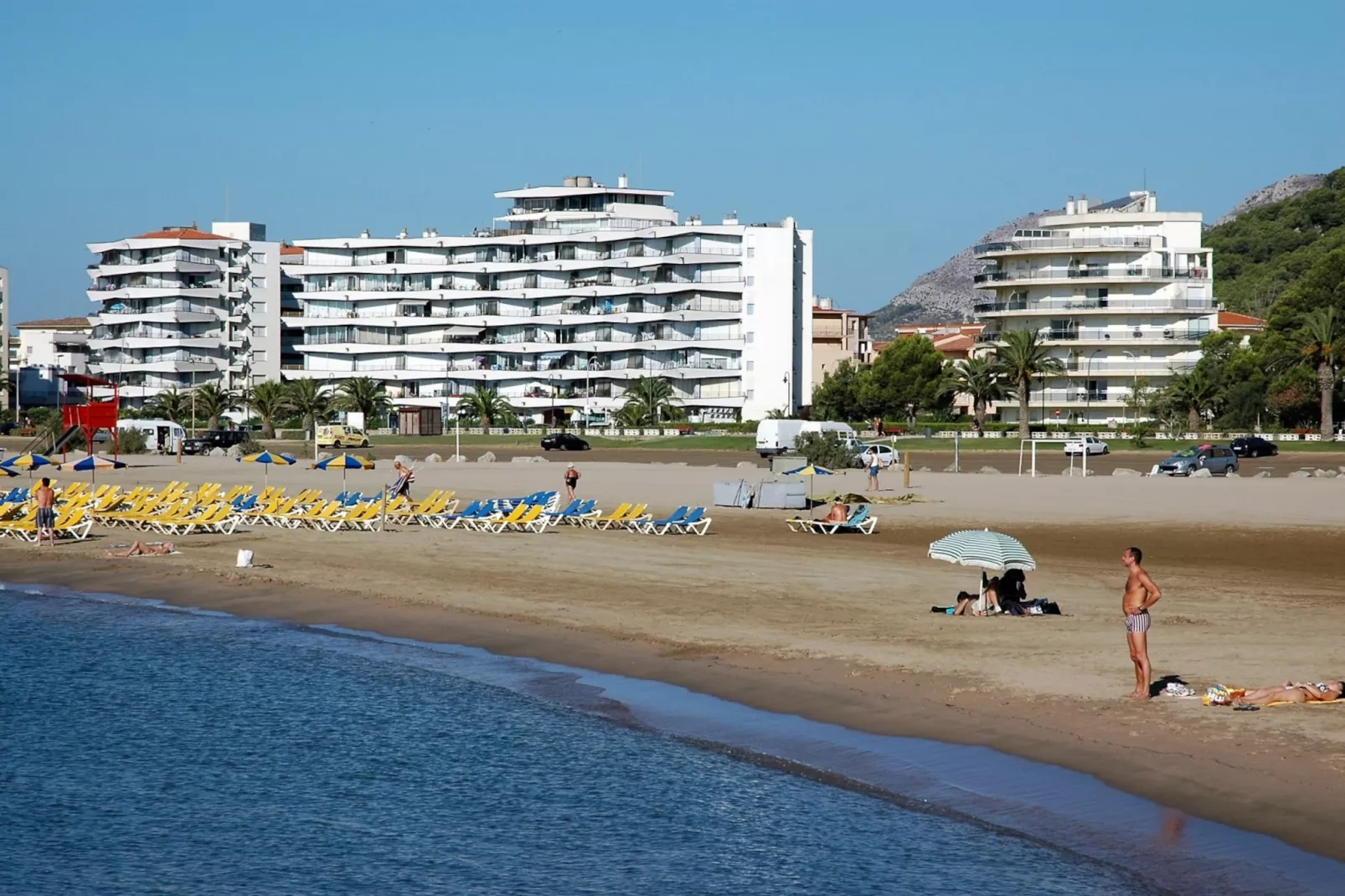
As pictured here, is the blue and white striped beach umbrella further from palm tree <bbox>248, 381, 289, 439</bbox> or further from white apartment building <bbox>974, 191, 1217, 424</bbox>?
palm tree <bbox>248, 381, 289, 439</bbox>

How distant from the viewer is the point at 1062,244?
97562 millimetres

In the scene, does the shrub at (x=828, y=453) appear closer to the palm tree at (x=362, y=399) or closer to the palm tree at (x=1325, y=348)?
the palm tree at (x=1325, y=348)

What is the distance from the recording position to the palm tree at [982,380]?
86.9 m

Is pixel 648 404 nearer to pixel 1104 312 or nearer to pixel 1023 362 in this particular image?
pixel 1023 362

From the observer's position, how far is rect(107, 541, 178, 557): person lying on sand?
99.6 feet

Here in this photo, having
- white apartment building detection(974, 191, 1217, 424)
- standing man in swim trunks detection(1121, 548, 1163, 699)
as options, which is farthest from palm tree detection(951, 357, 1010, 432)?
standing man in swim trunks detection(1121, 548, 1163, 699)

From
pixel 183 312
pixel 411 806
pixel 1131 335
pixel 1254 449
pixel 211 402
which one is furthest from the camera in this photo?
pixel 183 312

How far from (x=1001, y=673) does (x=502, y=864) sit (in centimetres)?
663

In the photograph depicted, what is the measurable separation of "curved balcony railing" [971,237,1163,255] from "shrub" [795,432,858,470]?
44.2 meters

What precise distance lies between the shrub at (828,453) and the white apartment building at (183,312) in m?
71.5

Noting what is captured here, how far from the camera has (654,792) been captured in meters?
13.8

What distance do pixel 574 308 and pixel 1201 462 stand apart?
6176 centimetres

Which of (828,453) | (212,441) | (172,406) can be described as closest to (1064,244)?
(828,453)

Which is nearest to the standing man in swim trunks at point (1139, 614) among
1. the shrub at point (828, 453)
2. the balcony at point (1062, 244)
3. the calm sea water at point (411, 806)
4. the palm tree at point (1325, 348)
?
the calm sea water at point (411, 806)
